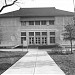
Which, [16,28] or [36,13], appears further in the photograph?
[36,13]

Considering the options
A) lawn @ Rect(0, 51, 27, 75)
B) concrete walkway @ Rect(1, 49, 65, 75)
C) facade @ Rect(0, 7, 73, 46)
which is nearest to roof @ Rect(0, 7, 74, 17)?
facade @ Rect(0, 7, 73, 46)

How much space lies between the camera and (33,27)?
54.4 m

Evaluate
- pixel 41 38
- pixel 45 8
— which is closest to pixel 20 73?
pixel 41 38

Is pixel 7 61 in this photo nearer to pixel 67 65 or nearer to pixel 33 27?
pixel 67 65

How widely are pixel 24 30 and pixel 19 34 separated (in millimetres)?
1827

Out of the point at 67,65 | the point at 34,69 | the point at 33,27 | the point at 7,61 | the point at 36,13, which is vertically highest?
the point at 36,13

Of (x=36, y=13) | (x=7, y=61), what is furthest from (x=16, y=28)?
(x=7, y=61)

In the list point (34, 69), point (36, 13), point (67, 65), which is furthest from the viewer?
point (36, 13)

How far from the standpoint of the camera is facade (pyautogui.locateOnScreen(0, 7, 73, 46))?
53.5m

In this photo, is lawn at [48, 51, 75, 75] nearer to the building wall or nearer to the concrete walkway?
the concrete walkway

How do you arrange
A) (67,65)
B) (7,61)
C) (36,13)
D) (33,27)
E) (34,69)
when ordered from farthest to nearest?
(36,13) < (33,27) < (7,61) < (67,65) < (34,69)

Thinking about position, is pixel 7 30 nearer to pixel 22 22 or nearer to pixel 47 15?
pixel 22 22

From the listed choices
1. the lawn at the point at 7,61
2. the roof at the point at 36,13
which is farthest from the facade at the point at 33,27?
the lawn at the point at 7,61

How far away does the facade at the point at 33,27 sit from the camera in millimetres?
53531
